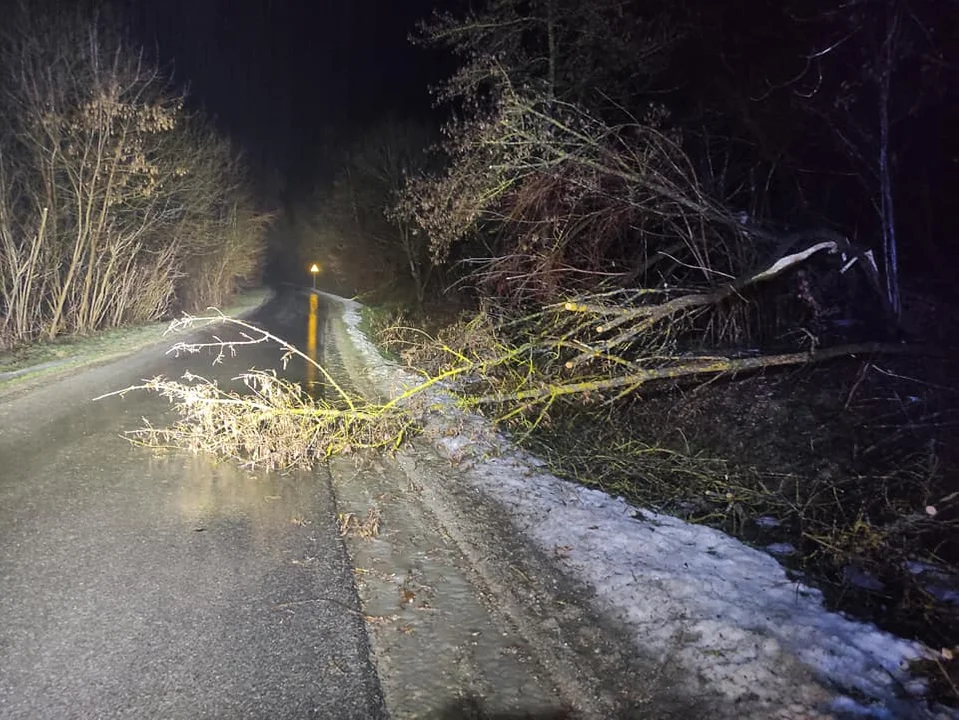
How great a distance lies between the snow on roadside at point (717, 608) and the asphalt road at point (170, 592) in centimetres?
165

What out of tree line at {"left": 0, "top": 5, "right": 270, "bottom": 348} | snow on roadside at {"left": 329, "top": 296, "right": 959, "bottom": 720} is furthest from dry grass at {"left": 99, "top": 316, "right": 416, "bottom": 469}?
tree line at {"left": 0, "top": 5, "right": 270, "bottom": 348}

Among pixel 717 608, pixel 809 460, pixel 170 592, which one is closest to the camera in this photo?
pixel 717 608

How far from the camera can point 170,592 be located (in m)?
4.11

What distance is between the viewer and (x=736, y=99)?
31.2ft

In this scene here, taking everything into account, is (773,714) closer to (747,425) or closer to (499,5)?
(747,425)

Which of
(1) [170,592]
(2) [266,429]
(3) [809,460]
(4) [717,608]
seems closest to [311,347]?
(2) [266,429]

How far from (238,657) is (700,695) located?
7.97 ft

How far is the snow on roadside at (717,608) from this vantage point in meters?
3.14

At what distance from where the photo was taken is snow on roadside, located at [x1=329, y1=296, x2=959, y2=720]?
314 cm

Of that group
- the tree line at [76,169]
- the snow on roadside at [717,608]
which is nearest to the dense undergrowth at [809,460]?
the snow on roadside at [717,608]

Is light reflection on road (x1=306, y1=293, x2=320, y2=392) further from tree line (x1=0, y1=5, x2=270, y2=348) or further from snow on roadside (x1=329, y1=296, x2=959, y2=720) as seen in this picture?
tree line (x1=0, y1=5, x2=270, y2=348)

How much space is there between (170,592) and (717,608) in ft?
11.3

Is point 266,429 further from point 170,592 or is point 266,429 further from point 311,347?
point 311,347

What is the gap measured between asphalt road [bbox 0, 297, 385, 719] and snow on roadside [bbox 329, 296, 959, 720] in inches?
64.8
